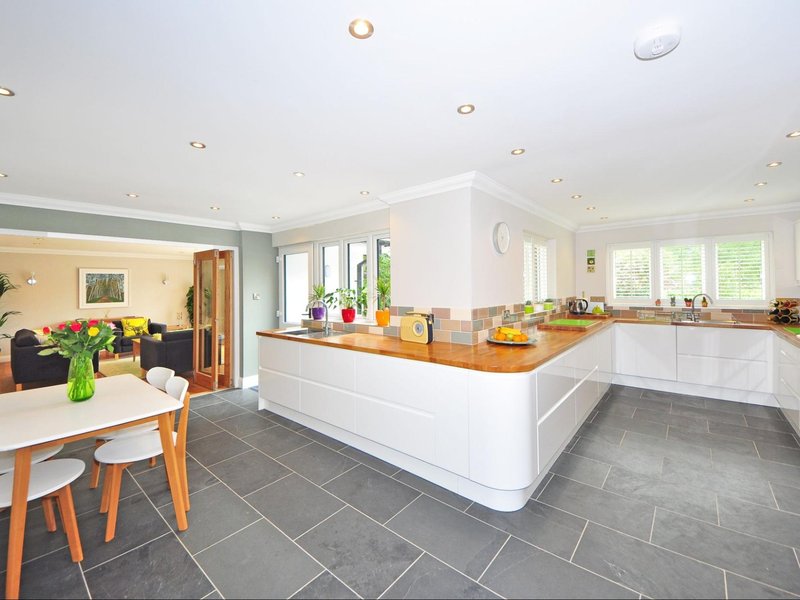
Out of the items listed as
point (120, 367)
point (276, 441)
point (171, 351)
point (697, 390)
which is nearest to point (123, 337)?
point (120, 367)

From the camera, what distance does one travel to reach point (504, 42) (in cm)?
142

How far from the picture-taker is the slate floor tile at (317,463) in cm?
256

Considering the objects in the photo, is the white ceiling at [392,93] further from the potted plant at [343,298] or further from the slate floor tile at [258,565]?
the slate floor tile at [258,565]

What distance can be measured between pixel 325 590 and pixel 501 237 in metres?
2.92

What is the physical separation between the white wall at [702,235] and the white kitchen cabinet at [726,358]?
0.91m

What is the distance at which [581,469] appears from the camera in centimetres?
256

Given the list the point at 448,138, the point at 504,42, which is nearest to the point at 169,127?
the point at 448,138

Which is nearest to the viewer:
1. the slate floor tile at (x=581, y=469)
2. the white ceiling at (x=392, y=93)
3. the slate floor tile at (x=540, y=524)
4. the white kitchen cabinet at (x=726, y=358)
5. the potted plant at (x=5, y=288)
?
the white ceiling at (x=392, y=93)

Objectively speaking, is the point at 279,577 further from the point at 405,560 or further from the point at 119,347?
the point at 119,347

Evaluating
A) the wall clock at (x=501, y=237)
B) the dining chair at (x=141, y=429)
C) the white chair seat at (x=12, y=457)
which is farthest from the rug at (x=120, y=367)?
the wall clock at (x=501, y=237)

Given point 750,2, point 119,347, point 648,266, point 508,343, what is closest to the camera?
point 750,2

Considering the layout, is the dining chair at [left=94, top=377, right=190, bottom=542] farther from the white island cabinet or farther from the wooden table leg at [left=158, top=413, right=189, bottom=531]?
the white island cabinet

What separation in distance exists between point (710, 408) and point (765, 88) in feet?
10.8

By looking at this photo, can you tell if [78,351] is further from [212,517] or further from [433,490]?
[433,490]
